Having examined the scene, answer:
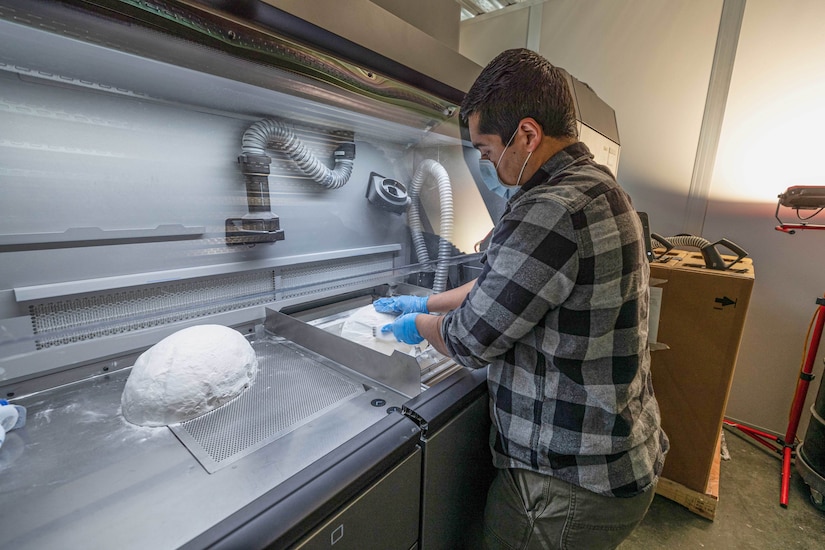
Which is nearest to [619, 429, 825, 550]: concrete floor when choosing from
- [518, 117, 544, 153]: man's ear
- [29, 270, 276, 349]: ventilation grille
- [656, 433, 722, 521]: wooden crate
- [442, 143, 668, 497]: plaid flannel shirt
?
[656, 433, 722, 521]: wooden crate

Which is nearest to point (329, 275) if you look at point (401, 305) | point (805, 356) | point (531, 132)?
point (401, 305)

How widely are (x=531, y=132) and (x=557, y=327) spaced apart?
42 centimetres

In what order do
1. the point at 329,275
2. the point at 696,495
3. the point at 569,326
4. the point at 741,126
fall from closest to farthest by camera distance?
1. the point at 569,326
2. the point at 329,275
3. the point at 696,495
4. the point at 741,126

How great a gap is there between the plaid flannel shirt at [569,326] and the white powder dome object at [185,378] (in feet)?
1.70

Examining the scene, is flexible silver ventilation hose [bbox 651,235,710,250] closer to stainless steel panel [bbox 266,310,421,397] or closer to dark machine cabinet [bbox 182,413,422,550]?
stainless steel panel [bbox 266,310,421,397]

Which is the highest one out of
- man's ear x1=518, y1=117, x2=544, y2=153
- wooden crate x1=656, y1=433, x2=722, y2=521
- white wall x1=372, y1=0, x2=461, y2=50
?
white wall x1=372, y1=0, x2=461, y2=50

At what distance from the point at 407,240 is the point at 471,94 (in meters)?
0.96

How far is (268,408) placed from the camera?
817mm

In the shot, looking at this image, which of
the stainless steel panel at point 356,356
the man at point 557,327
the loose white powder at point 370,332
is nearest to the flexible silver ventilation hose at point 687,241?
the man at point 557,327

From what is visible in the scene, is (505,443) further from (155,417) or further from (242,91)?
(242,91)

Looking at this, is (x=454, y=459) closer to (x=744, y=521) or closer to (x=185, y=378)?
(x=185, y=378)

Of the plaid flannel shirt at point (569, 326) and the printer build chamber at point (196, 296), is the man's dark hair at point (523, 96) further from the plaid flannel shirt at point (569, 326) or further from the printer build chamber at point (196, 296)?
the printer build chamber at point (196, 296)

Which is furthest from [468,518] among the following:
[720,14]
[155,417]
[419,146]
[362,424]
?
[720,14]

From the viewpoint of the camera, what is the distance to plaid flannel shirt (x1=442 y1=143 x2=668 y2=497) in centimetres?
69
